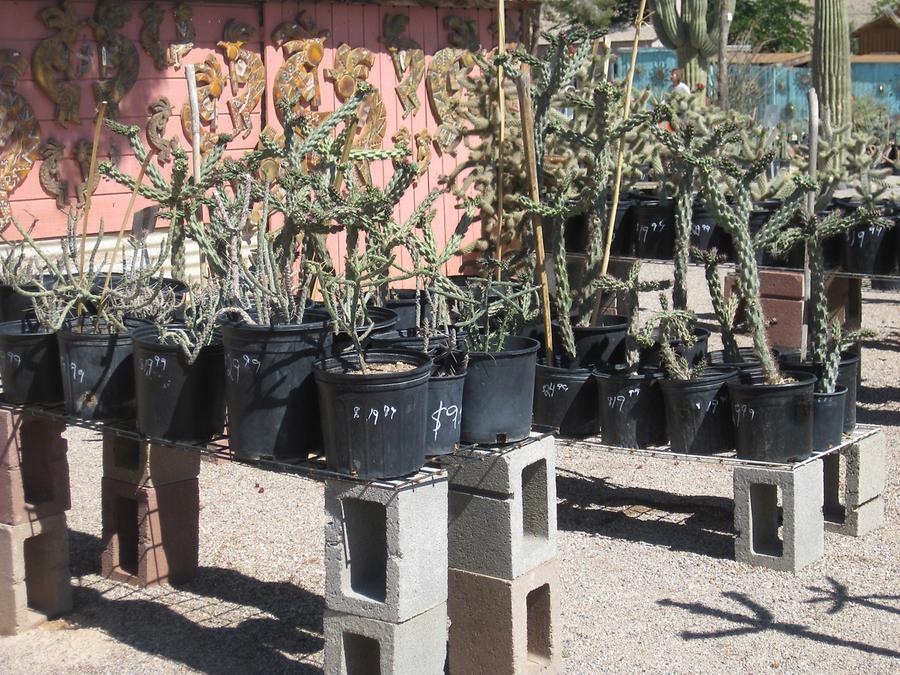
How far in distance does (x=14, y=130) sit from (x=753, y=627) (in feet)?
15.4

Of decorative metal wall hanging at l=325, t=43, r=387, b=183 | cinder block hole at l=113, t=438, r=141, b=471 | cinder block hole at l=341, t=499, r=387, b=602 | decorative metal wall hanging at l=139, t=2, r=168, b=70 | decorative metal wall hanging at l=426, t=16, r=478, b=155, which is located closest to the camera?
cinder block hole at l=341, t=499, r=387, b=602

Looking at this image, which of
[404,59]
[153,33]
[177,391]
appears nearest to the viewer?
[177,391]

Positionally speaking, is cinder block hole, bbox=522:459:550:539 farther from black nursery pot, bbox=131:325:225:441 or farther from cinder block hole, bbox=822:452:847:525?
cinder block hole, bbox=822:452:847:525

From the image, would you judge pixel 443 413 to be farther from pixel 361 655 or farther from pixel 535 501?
pixel 361 655

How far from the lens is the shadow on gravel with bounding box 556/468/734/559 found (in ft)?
16.3

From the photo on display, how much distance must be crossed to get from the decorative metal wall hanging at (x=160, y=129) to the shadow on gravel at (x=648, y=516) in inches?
127

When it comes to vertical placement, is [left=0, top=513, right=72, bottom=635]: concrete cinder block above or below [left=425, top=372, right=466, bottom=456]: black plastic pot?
below

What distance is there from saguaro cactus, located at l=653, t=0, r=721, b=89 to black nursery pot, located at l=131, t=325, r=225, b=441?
14159 mm

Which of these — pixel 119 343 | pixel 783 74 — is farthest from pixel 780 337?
pixel 783 74

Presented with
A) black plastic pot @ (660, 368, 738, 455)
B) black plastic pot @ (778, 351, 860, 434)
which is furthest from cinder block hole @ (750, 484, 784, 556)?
black plastic pot @ (778, 351, 860, 434)

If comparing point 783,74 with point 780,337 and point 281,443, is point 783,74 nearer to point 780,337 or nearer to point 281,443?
point 780,337

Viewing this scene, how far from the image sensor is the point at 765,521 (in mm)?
4742

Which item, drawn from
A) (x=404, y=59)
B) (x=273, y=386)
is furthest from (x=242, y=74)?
(x=273, y=386)

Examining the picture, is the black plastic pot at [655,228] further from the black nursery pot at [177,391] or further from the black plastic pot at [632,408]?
the black nursery pot at [177,391]
